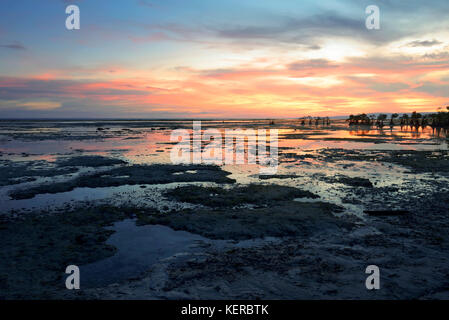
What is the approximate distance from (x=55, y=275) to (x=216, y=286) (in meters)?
4.29

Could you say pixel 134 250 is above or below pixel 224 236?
below

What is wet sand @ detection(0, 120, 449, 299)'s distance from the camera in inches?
291

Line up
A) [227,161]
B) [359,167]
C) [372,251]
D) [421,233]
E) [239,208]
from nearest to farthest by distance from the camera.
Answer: [372,251]
[421,233]
[239,208]
[359,167]
[227,161]

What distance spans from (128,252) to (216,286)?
3603 mm

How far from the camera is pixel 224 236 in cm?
1062

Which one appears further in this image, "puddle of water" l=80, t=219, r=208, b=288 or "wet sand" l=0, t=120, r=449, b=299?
"puddle of water" l=80, t=219, r=208, b=288

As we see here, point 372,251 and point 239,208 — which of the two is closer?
point 372,251

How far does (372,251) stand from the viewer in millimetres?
9219

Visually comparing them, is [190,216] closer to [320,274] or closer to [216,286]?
[216,286]

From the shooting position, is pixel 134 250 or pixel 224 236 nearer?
pixel 134 250

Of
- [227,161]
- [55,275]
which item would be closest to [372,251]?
[55,275]

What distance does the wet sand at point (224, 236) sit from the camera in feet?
24.2

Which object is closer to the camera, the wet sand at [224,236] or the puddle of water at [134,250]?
the wet sand at [224,236]

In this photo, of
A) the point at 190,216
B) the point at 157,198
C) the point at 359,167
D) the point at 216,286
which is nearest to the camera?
the point at 216,286
